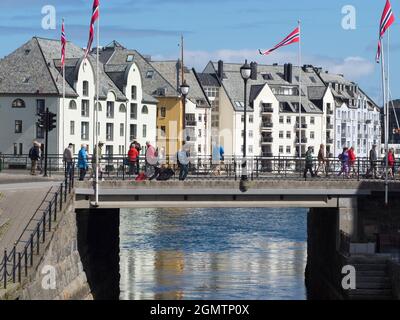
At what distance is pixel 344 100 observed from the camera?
176 m

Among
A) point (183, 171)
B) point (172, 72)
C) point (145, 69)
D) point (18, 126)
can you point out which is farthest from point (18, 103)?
point (183, 171)

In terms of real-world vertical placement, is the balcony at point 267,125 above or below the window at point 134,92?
below

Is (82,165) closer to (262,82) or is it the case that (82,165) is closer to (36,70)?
(36,70)

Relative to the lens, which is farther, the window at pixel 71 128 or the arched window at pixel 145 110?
the arched window at pixel 145 110

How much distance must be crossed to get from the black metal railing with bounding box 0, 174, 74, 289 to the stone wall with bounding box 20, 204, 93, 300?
0.29 m

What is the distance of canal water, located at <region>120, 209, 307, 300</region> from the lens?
47.3 meters

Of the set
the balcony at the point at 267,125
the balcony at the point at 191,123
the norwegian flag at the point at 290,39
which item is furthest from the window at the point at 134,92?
the norwegian flag at the point at 290,39

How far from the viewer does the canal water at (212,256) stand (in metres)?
47.3

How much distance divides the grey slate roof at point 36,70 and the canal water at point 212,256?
61.4 feet

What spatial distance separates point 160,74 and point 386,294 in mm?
98673

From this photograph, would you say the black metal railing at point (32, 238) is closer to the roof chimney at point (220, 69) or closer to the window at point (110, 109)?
the window at point (110, 109)

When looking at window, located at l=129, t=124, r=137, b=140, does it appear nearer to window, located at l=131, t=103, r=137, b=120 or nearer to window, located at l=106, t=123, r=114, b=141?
window, located at l=131, t=103, r=137, b=120

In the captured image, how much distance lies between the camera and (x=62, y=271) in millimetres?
36312
